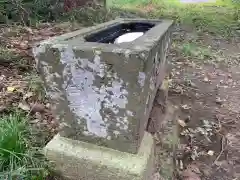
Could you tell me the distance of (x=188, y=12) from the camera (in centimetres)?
862

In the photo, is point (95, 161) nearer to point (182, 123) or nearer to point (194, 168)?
point (194, 168)

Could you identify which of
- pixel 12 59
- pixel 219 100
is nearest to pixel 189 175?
pixel 219 100

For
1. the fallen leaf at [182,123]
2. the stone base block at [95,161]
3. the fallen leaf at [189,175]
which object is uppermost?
the stone base block at [95,161]

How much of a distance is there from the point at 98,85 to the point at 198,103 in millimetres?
2433

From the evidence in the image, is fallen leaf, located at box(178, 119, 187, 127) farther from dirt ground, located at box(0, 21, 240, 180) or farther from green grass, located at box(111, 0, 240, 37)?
green grass, located at box(111, 0, 240, 37)

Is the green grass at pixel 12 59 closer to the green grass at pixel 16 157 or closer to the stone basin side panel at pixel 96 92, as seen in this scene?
the green grass at pixel 16 157

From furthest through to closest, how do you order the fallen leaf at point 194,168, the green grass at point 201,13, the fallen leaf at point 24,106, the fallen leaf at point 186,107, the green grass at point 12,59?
the green grass at point 201,13
the fallen leaf at point 186,107
the green grass at point 12,59
the fallen leaf at point 194,168
the fallen leaf at point 24,106

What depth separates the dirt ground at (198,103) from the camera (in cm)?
244

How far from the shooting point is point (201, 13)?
8.45 metres

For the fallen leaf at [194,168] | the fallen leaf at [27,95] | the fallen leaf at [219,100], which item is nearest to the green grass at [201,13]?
Answer: the fallen leaf at [219,100]

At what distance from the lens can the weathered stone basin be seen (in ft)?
4.80

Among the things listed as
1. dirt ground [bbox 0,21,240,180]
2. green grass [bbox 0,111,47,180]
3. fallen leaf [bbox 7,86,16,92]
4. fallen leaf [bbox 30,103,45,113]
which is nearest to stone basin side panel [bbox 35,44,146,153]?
green grass [bbox 0,111,47,180]

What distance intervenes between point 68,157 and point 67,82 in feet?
1.71

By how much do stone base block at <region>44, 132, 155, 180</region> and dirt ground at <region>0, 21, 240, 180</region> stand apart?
0.37 metres
